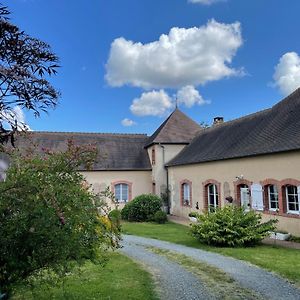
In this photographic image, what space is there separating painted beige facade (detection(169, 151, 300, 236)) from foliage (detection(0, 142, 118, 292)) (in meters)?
9.99

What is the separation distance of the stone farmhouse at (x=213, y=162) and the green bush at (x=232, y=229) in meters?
2.00

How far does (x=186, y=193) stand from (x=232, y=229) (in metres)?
10.4

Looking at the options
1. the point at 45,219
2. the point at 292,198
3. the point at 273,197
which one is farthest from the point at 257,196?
the point at 45,219

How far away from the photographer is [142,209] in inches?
818

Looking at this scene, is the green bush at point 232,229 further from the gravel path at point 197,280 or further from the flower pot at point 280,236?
the flower pot at point 280,236

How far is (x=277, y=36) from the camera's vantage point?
15.9m

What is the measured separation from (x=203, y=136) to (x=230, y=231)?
1301 centimetres

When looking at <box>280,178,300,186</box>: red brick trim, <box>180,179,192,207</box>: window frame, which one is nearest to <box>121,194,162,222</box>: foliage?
<box>180,179,192,207</box>: window frame

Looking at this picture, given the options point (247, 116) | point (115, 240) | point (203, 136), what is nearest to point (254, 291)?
point (115, 240)

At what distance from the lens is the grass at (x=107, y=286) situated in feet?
21.2

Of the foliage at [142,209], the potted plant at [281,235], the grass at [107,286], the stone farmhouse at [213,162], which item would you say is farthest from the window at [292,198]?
the foliage at [142,209]

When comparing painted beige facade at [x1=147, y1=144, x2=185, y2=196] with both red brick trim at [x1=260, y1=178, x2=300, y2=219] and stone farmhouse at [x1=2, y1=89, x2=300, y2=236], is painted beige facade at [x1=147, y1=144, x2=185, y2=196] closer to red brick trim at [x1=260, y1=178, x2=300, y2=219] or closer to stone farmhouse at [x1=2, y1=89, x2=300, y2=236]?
stone farmhouse at [x1=2, y1=89, x2=300, y2=236]

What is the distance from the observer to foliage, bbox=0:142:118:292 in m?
4.16

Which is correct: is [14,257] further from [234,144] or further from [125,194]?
[125,194]
